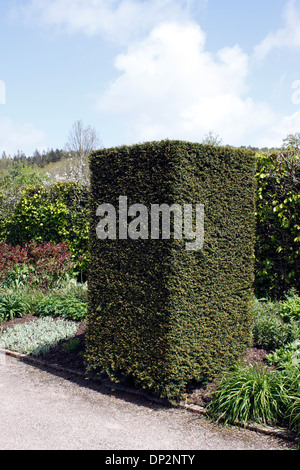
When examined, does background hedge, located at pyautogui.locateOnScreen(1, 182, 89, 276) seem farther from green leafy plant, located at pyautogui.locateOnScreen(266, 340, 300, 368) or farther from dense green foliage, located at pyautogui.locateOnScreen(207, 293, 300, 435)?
dense green foliage, located at pyautogui.locateOnScreen(207, 293, 300, 435)

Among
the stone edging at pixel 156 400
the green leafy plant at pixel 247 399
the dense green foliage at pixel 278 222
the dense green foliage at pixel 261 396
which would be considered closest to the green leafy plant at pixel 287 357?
the dense green foliage at pixel 261 396

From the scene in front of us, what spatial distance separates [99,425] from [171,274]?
5.56 feet

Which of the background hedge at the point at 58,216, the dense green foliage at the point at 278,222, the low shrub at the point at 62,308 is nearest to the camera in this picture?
the dense green foliage at the point at 278,222

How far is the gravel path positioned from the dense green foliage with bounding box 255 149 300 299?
3.72 metres

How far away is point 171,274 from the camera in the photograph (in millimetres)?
4328

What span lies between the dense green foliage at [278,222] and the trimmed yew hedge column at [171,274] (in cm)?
207

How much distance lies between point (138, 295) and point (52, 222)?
6655mm

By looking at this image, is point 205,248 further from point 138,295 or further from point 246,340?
point 246,340

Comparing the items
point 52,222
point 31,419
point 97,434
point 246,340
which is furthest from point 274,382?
point 52,222

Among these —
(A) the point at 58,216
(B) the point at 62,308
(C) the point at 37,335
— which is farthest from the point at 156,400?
(A) the point at 58,216

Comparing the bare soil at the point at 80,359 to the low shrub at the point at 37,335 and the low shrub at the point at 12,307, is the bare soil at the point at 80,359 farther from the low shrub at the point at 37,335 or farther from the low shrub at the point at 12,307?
the low shrub at the point at 12,307

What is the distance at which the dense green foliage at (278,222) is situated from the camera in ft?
23.2

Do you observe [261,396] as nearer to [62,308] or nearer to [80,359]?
[80,359]
